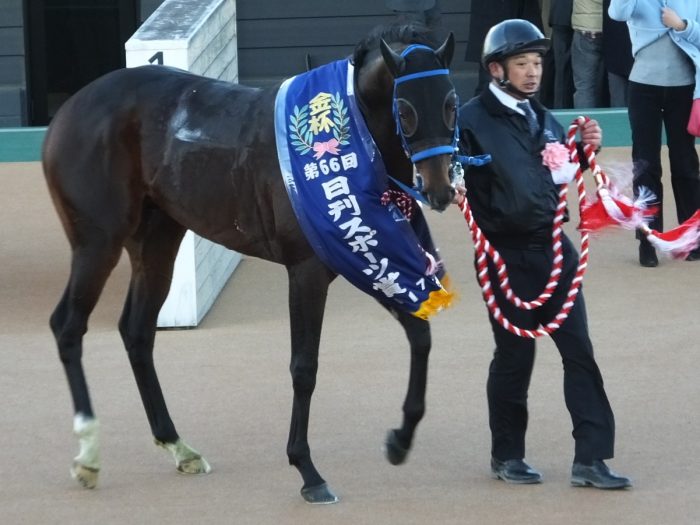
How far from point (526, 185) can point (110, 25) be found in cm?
1059

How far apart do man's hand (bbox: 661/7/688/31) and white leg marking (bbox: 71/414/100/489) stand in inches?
190

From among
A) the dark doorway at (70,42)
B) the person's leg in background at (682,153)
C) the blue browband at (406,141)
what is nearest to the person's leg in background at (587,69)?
the person's leg in background at (682,153)

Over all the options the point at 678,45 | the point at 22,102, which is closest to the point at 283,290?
the point at 678,45

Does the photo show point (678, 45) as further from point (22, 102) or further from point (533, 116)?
point (22, 102)

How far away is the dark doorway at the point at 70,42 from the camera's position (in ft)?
50.5

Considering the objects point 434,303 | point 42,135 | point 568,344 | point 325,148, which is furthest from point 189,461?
point 42,135

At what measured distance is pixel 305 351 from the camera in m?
→ 5.85

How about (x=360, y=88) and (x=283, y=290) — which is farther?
(x=283, y=290)

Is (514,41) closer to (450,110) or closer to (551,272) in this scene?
(450,110)

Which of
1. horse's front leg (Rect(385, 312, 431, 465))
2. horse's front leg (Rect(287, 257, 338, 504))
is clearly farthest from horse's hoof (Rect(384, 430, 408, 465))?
horse's front leg (Rect(287, 257, 338, 504))

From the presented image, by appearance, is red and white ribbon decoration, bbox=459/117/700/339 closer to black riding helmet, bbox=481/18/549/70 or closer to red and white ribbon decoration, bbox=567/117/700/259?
red and white ribbon decoration, bbox=567/117/700/259

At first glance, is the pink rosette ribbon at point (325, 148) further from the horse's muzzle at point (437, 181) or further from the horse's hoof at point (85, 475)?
the horse's hoof at point (85, 475)

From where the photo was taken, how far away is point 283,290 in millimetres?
9430

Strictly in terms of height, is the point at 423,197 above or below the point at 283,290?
above
